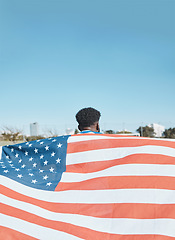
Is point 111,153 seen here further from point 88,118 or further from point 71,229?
point 71,229

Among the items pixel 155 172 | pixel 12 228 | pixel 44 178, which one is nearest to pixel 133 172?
pixel 155 172

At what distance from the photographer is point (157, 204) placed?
2.29 metres

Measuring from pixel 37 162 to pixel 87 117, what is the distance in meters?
0.94

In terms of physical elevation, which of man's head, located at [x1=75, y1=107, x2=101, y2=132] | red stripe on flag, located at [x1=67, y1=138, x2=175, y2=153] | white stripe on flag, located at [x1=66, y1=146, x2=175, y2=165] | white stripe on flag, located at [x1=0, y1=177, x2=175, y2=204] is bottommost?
white stripe on flag, located at [x1=0, y1=177, x2=175, y2=204]

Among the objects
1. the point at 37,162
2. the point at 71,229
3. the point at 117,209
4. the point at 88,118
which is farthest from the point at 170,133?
the point at 71,229

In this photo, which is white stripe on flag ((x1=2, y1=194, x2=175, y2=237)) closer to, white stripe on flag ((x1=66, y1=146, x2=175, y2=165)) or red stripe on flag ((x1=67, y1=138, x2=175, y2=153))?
white stripe on flag ((x1=66, y1=146, x2=175, y2=165))

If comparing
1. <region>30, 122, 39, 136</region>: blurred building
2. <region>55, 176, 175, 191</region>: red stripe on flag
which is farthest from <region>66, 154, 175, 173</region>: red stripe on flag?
<region>30, 122, 39, 136</region>: blurred building

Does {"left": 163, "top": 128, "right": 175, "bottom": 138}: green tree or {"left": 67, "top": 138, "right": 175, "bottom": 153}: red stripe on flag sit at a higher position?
{"left": 67, "top": 138, "right": 175, "bottom": 153}: red stripe on flag

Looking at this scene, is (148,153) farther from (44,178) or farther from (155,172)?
(44,178)

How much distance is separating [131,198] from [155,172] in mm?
395

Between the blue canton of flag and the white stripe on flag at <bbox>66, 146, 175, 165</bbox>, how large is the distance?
0.17 meters

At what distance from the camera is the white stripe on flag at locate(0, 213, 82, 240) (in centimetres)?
222

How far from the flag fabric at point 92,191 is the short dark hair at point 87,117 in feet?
1.00

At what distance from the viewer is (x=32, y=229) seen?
232 cm
